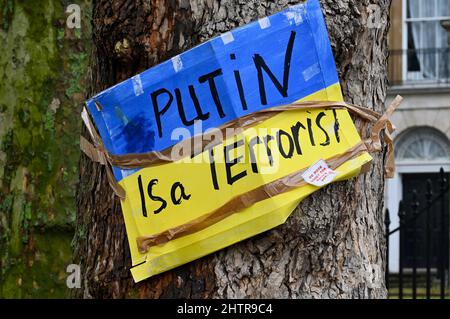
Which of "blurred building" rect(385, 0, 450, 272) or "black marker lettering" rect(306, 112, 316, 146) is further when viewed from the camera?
"blurred building" rect(385, 0, 450, 272)

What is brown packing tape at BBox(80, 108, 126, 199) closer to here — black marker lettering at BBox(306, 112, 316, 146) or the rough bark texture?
the rough bark texture

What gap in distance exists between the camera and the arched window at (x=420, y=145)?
77.8ft

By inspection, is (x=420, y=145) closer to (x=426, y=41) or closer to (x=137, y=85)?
(x=426, y=41)

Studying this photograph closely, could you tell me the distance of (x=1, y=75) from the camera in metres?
7.31

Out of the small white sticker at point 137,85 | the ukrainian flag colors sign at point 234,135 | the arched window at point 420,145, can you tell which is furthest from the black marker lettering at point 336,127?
the arched window at point 420,145

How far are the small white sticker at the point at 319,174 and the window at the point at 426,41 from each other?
20.9 m

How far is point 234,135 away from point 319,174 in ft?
0.92

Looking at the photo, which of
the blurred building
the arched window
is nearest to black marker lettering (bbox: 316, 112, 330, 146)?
the blurred building

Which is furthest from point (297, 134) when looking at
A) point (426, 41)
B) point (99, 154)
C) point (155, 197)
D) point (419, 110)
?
point (426, 41)

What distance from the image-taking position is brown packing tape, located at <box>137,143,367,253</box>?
Result: 10.6 ft

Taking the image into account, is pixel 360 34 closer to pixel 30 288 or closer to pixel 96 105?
pixel 96 105

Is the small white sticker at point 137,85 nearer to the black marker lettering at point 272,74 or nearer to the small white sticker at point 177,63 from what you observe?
the small white sticker at point 177,63

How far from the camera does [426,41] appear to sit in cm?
2434

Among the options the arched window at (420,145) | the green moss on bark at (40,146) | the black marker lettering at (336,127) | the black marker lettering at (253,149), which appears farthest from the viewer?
the arched window at (420,145)
